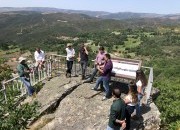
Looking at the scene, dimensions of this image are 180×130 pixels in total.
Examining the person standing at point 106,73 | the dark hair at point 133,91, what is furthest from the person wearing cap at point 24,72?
the dark hair at point 133,91

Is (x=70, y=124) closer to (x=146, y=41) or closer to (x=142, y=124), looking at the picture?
(x=142, y=124)

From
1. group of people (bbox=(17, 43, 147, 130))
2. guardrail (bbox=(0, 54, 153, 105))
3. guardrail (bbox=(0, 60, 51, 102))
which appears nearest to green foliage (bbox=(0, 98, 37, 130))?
group of people (bbox=(17, 43, 147, 130))

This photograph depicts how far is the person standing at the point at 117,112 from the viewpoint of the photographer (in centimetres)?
776

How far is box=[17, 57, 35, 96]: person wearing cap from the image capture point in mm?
12992

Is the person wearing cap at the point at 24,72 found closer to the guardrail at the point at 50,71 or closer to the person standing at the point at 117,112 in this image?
the guardrail at the point at 50,71

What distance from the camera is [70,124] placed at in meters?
10.9

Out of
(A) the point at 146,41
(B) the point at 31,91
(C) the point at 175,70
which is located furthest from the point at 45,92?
(A) the point at 146,41

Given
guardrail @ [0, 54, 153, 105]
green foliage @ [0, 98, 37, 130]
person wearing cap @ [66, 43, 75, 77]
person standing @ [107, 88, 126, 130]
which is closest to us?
green foliage @ [0, 98, 37, 130]

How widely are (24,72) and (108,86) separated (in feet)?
12.1

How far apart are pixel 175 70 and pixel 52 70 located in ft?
172

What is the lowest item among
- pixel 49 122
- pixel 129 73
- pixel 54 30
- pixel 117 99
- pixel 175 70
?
pixel 54 30

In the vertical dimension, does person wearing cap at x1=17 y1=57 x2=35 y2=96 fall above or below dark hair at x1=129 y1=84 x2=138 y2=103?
below

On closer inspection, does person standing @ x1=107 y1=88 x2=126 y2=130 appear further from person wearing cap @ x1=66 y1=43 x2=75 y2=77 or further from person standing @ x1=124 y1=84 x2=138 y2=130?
person wearing cap @ x1=66 y1=43 x2=75 y2=77

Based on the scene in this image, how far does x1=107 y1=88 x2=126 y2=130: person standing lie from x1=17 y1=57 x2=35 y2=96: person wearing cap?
591 centimetres
